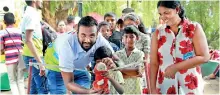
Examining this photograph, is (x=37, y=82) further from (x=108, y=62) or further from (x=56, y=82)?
(x=108, y=62)

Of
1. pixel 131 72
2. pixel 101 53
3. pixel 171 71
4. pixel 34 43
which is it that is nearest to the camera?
pixel 171 71

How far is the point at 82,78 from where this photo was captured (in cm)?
282

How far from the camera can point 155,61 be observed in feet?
8.38

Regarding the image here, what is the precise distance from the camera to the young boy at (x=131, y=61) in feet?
9.65

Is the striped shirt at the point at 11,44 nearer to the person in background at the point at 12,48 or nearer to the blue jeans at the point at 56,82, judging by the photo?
the person in background at the point at 12,48

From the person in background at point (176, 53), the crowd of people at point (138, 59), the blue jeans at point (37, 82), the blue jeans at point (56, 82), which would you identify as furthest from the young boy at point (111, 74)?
the blue jeans at point (37, 82)

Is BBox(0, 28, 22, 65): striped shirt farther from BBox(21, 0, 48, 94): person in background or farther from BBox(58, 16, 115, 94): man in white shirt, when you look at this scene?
BBox(58, 16, 115, 94): man in white shirt

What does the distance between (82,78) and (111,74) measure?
0.29 metres

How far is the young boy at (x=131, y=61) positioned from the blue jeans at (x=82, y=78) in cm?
28

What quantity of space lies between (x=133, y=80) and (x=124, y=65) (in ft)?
0.52

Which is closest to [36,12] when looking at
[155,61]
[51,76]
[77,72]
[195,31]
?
[51,76]

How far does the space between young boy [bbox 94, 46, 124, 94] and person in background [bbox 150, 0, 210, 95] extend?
26 cm

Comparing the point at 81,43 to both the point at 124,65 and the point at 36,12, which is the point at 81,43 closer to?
the point at 124,65

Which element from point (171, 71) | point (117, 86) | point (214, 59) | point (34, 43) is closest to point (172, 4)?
point (171, 71)
